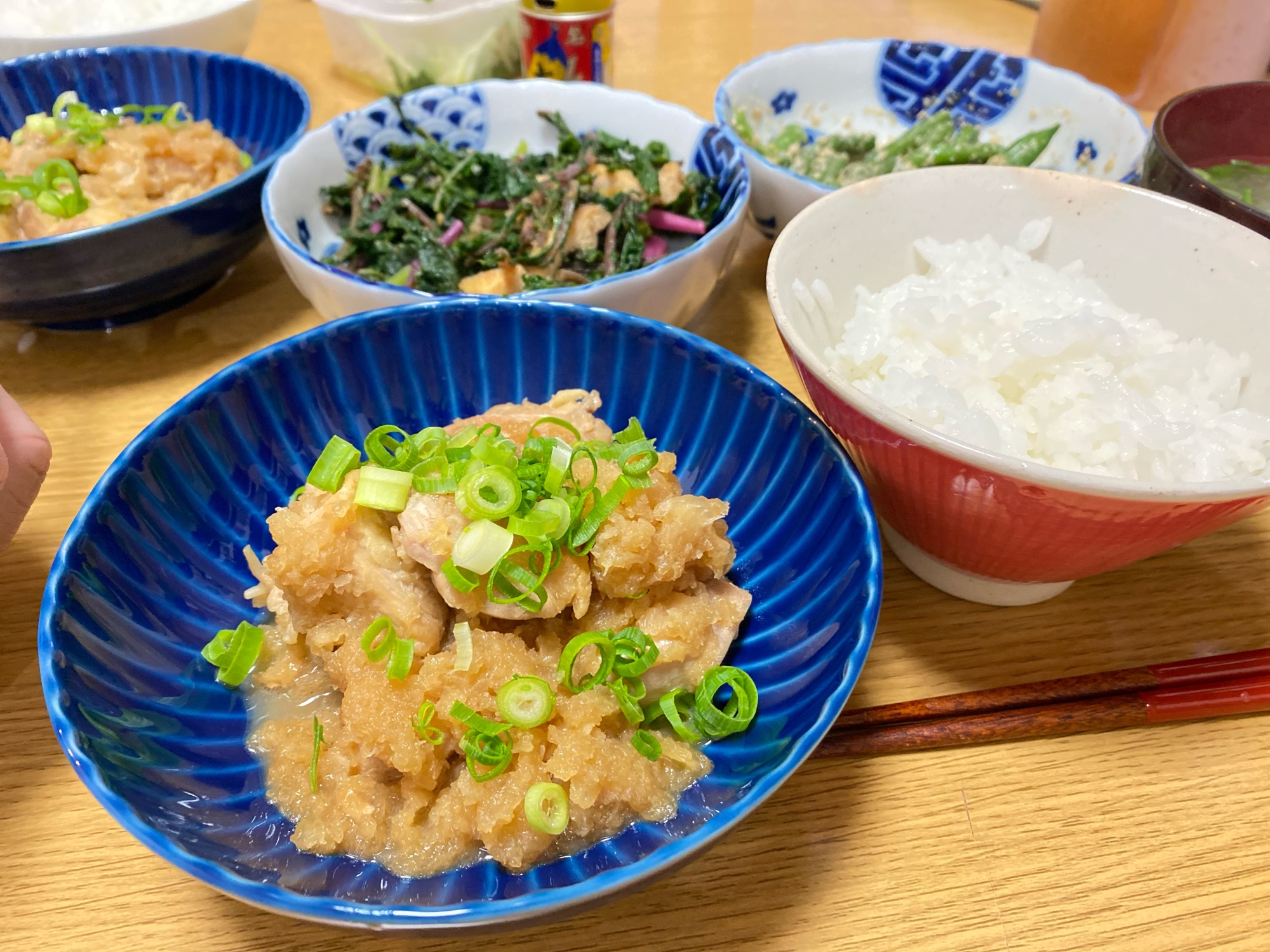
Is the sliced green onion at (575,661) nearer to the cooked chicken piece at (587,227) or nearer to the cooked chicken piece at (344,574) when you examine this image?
the cooked chicken piece at (344,574)

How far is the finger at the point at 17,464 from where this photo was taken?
1.44 m

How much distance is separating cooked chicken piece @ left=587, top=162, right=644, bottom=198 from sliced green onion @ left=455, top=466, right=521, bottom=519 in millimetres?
1552

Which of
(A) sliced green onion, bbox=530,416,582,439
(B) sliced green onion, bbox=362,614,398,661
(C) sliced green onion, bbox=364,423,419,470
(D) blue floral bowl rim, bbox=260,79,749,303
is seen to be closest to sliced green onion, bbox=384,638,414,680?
(B) sliced green onion, bbox=362,614,398,661

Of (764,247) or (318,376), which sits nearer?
(318,376)

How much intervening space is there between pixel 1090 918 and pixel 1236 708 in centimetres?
53

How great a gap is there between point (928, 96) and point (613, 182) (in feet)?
4.76

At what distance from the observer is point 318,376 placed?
5.67 ft

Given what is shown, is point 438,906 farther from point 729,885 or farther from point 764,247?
point 764,247

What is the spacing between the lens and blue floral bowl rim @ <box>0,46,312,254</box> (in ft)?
6.21

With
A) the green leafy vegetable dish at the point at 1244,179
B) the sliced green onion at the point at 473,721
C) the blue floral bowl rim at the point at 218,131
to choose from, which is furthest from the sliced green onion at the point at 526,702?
the green leafy vegetable dish at the point at 1244,179

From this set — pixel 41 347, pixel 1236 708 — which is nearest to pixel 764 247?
pixel 1236 708

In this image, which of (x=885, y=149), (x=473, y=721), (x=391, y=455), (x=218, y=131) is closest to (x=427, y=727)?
(x=473, y=721)

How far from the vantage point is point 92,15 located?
351 centimetres

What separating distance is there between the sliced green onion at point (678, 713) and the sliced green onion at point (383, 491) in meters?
0.55
